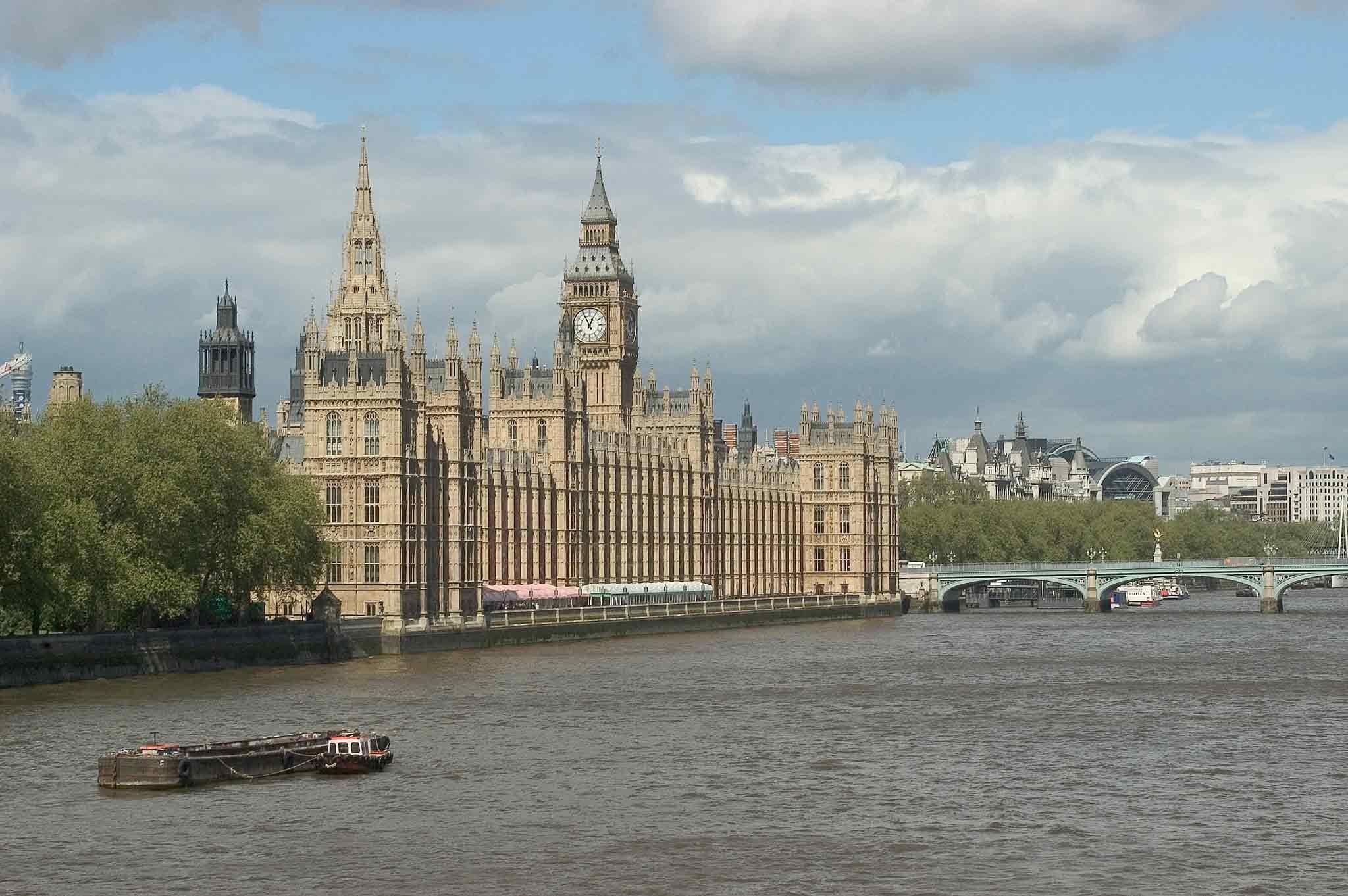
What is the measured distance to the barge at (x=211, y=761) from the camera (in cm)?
5809

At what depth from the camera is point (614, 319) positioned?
17812cm

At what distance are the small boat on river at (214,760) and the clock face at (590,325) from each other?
115 meters

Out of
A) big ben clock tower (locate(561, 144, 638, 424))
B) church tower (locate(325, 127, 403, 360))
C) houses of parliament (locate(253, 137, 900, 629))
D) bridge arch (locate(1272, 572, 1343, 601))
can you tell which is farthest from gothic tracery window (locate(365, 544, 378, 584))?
bridge arch (locate(1272, 572, 1343, 601))

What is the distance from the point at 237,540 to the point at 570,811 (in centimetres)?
4288

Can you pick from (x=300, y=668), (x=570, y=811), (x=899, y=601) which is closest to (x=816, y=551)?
(x=899, y=601)

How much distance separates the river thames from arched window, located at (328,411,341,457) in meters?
15.2

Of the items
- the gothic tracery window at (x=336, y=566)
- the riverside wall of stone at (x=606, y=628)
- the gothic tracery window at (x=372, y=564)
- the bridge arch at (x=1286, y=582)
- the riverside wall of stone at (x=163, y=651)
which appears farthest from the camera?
the bridge arch at (x=1286, y=582)

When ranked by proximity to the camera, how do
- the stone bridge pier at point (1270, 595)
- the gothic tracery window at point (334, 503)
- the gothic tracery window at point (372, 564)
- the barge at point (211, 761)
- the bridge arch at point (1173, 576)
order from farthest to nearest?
the stone bridge pier at point (1270, 595), the bridge arch at point (1173, 576), the gothic tracery window at point (334, 503), the gothic tracery window at point (372, 564), the barge at point (211, 761)

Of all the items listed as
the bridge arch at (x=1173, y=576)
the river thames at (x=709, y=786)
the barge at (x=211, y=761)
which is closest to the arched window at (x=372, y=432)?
the river thames at (x=709, y=786)

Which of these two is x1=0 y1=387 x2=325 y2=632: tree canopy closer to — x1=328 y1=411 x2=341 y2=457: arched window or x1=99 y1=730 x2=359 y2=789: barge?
x1=328 y1=411 x2=341 y2=457: arched window

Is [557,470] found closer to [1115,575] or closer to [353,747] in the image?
[1115,575]

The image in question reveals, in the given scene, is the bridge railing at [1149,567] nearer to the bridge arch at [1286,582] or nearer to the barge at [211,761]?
the bridge arch at [1286,582]

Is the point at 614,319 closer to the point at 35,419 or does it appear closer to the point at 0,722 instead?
the point at 35,419

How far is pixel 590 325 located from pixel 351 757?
388ft
